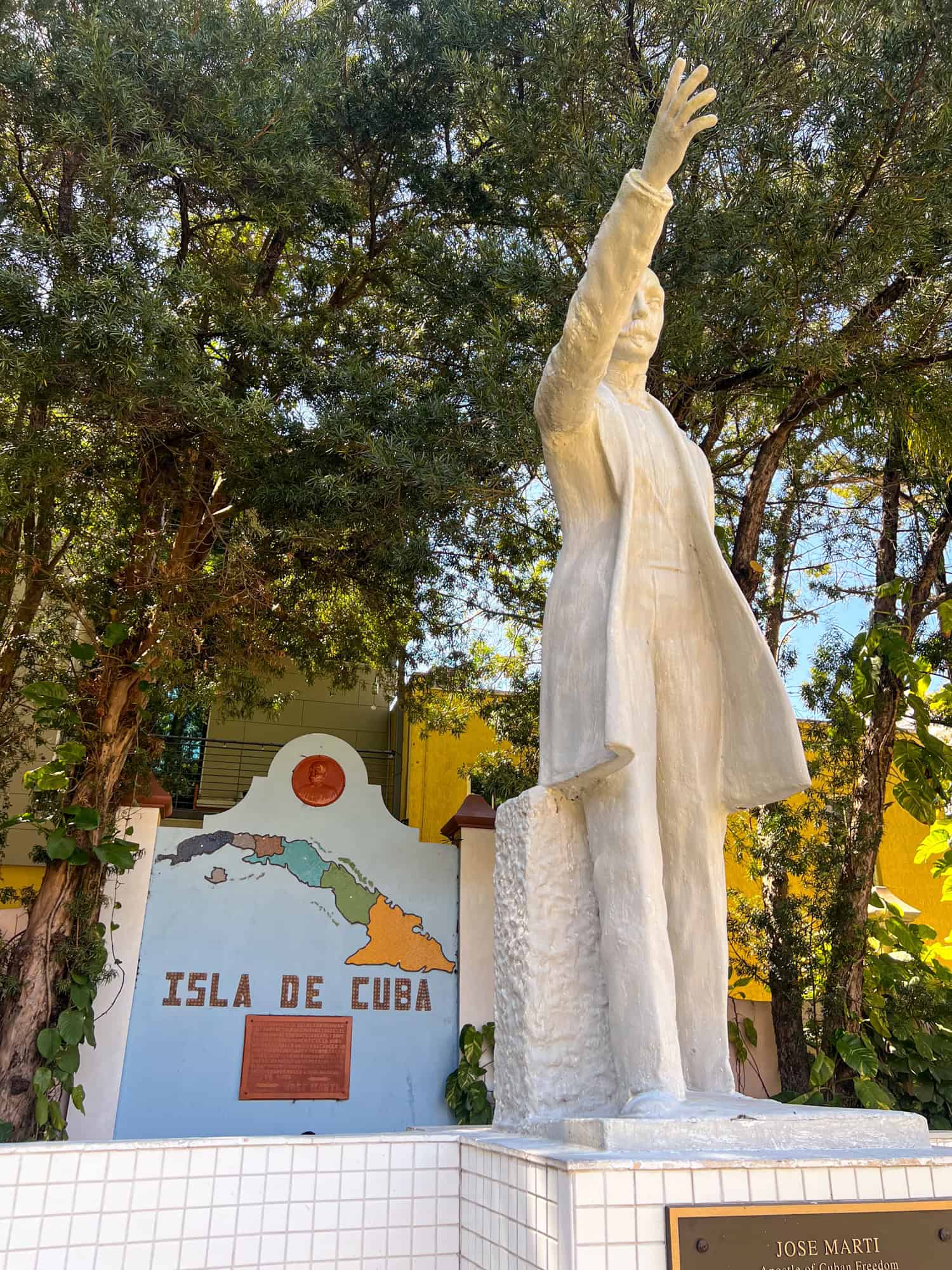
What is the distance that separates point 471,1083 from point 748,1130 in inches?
187

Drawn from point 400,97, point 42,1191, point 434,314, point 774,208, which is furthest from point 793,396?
point 42,1191

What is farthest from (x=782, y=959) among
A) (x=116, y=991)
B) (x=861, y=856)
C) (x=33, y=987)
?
(x=33, y=987)

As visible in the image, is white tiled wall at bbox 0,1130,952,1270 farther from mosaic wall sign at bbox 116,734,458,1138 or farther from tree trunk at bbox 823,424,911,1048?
tree trunk at bbox 823,424,911,1048

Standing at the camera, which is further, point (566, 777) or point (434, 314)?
point (434, 314)

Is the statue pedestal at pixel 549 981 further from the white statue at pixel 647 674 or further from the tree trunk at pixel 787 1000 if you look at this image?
the tree trunk at pixel 787 1000

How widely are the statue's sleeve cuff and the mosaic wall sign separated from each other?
527 cm

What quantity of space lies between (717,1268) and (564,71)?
6355 millimetres

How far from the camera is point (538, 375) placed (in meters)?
6.08

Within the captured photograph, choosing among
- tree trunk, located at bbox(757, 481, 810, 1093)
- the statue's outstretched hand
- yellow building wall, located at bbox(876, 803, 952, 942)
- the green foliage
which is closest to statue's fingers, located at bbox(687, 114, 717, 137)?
the statue's outstretched hand

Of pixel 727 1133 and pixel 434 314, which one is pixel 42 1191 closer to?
pixel 727 1133

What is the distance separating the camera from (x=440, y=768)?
11.8m

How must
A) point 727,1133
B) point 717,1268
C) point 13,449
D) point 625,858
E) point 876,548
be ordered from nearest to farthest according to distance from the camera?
1. point 717,1268
2. point 727,1133
3. point 625,858
4. point 13,449
5. point 876,548

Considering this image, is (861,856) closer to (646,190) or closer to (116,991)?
(116,991)

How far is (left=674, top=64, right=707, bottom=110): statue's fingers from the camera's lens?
274 centimetres
